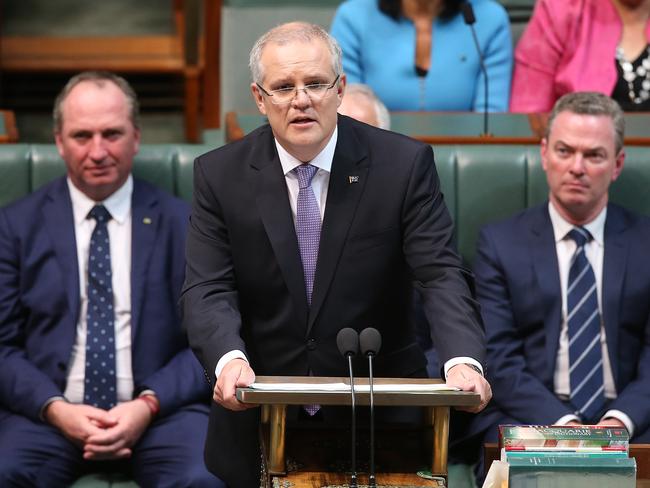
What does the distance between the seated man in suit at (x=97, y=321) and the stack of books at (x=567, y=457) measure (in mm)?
828

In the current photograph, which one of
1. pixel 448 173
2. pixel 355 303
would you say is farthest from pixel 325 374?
pixel 448 173

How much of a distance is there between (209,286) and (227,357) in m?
0.17

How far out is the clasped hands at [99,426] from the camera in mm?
2084

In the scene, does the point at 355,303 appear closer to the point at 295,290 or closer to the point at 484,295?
the point at 295,290

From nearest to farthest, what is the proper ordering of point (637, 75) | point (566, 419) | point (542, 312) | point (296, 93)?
point (296, 93) → point (566, 419) → point (542, 312) → point (637, 75)

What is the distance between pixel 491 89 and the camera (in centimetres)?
288

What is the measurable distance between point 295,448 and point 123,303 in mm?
841

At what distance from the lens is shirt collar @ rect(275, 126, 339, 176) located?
1.67 meters

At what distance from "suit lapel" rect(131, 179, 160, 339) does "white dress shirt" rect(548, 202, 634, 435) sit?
759 millimetres

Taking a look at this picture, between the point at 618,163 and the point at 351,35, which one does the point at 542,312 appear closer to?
the point at 618,163

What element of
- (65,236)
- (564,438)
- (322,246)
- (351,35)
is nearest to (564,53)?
(351,35)

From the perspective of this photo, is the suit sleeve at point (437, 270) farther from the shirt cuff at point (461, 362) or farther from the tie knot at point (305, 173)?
the tie knot at point (305, 173)

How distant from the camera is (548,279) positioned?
2195 mm

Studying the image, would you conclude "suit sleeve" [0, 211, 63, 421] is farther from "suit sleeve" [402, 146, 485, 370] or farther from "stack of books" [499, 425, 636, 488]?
"stack of books" [499, 425, 636, 488]
